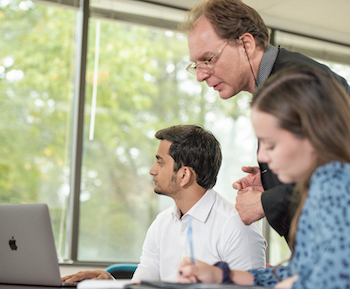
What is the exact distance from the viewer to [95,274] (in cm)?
176

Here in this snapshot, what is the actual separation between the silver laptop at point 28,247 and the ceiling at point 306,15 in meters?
2.72

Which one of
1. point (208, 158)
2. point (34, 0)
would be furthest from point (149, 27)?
point (208, 158)

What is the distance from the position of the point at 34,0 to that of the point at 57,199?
5.37 feet

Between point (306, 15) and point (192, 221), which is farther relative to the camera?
point (306, 15)

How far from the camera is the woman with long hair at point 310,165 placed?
0.79 meters

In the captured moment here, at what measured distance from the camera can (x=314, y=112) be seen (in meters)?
0.93

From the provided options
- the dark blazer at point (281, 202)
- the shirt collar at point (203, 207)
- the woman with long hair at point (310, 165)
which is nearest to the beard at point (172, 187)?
the shirt collar at point (203, 207)

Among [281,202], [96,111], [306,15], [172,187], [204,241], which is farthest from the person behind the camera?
[306,15]

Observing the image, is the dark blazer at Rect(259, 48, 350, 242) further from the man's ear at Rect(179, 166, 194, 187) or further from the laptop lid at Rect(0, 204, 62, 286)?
the laptop lid at Rect(0, 204, 62, 286)

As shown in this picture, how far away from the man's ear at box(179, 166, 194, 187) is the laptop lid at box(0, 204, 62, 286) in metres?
0.69

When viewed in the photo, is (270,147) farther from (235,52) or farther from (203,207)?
(203,207)

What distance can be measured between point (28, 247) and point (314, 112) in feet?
3.79

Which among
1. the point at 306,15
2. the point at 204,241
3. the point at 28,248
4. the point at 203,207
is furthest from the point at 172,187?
the point at 306,15

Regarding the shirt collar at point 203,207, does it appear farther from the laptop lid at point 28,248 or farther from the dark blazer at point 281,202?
the laptop lid at point 28,248
